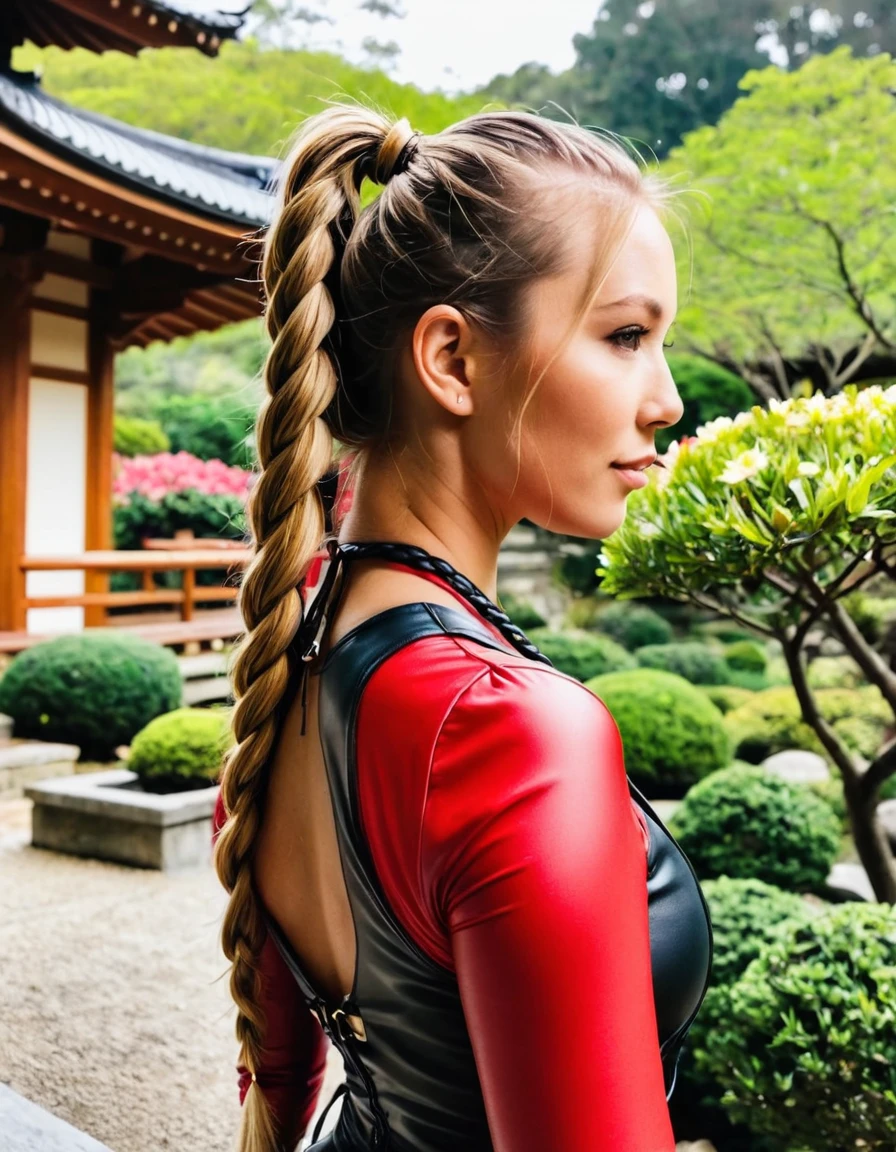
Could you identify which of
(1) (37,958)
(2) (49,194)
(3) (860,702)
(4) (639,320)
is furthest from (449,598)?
(3) (860,702)

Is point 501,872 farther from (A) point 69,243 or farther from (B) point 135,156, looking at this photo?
(A) point 69,243

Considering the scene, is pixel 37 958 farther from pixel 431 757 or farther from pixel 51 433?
pixel 51 433

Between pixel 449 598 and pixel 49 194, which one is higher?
pixel 49 194

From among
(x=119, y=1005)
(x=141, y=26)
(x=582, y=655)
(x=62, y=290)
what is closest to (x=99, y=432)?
(x=62, y=290)

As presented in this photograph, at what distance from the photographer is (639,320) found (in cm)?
88

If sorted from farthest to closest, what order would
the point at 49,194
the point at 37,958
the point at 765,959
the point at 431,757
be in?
1. the point at 49,194
2. the point at 37,958
3. the point at 765,959
4. the point at 431,757

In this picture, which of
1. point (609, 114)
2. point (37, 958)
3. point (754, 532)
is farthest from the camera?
point (609, 114)

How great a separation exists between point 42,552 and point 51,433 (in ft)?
3.61

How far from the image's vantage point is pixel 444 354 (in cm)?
89

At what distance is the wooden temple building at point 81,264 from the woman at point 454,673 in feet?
22.9

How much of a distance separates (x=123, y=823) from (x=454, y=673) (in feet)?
17.3

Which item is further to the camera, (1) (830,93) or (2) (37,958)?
(1) (830,93)

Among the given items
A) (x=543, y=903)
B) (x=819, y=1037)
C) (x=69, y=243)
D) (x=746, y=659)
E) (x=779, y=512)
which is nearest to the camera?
(x=543, y=903)

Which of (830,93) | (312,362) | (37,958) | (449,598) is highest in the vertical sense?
(830,93)
